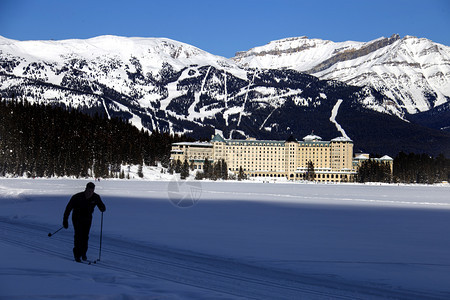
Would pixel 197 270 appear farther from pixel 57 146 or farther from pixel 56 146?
pixel 57 146

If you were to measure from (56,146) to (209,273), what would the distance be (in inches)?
4949

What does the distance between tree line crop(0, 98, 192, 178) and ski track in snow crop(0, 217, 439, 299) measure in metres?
112

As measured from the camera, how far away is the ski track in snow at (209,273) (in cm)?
1372

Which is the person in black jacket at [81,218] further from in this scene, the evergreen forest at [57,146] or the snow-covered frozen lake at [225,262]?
the evergreen forest at [57,146]

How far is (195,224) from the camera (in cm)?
2933

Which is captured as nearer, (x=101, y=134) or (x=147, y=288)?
(x=147, y=288)

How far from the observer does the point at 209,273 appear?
1573cm

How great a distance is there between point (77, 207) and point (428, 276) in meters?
11.1

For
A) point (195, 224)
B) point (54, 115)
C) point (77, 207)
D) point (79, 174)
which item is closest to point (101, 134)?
point (54, 115)

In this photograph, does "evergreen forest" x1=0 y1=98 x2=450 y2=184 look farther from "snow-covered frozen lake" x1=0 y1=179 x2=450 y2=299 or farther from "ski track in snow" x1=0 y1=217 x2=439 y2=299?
"ski track in snow" x1=0 y1=217 x2=439 y2=299

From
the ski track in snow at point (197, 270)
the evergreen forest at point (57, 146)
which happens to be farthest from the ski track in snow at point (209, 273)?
the evergreen forest at point (57, 146)

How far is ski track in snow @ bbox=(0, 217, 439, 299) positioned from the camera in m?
13.7

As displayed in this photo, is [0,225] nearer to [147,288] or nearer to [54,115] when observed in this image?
[147,288]

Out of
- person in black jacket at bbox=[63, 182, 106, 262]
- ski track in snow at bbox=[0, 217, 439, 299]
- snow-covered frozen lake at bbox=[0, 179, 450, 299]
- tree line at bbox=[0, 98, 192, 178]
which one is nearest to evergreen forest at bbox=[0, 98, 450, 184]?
tree line at bbox=[0, 98, 192, 178]
